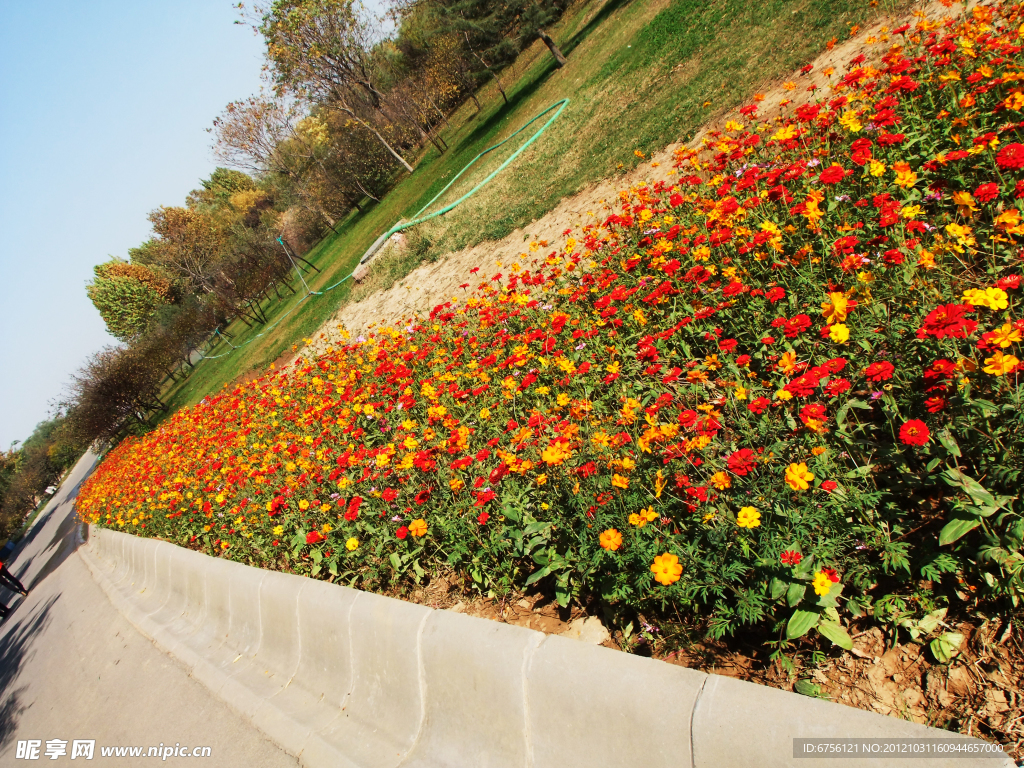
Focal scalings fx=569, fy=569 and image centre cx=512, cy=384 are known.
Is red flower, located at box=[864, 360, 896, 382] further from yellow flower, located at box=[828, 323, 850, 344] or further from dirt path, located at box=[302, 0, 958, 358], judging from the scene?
Answer: dirt path, located at box=[302, 0, 958, 358]

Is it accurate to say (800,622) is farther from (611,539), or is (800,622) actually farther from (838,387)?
(838,387)

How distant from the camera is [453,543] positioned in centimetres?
316

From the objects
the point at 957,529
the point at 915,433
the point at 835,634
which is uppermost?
the point at 915,433

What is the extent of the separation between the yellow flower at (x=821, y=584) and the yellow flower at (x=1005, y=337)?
2.81 ft

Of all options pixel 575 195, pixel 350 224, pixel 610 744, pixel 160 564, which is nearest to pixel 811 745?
pixel 610 744

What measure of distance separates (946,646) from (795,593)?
459mm

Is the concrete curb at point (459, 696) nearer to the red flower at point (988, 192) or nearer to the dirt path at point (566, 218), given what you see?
the red flower at point (988, 192)

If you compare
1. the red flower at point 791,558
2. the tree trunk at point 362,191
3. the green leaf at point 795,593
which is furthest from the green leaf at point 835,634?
the tree trunk at point 362,191

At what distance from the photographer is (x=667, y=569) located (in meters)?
1.84

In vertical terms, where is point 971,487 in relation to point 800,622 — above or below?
above

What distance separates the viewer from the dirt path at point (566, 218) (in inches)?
231

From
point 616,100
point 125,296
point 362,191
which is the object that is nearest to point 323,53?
point 362,191

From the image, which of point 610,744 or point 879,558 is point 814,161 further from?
point 610,744

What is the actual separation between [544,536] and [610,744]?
100 cm
